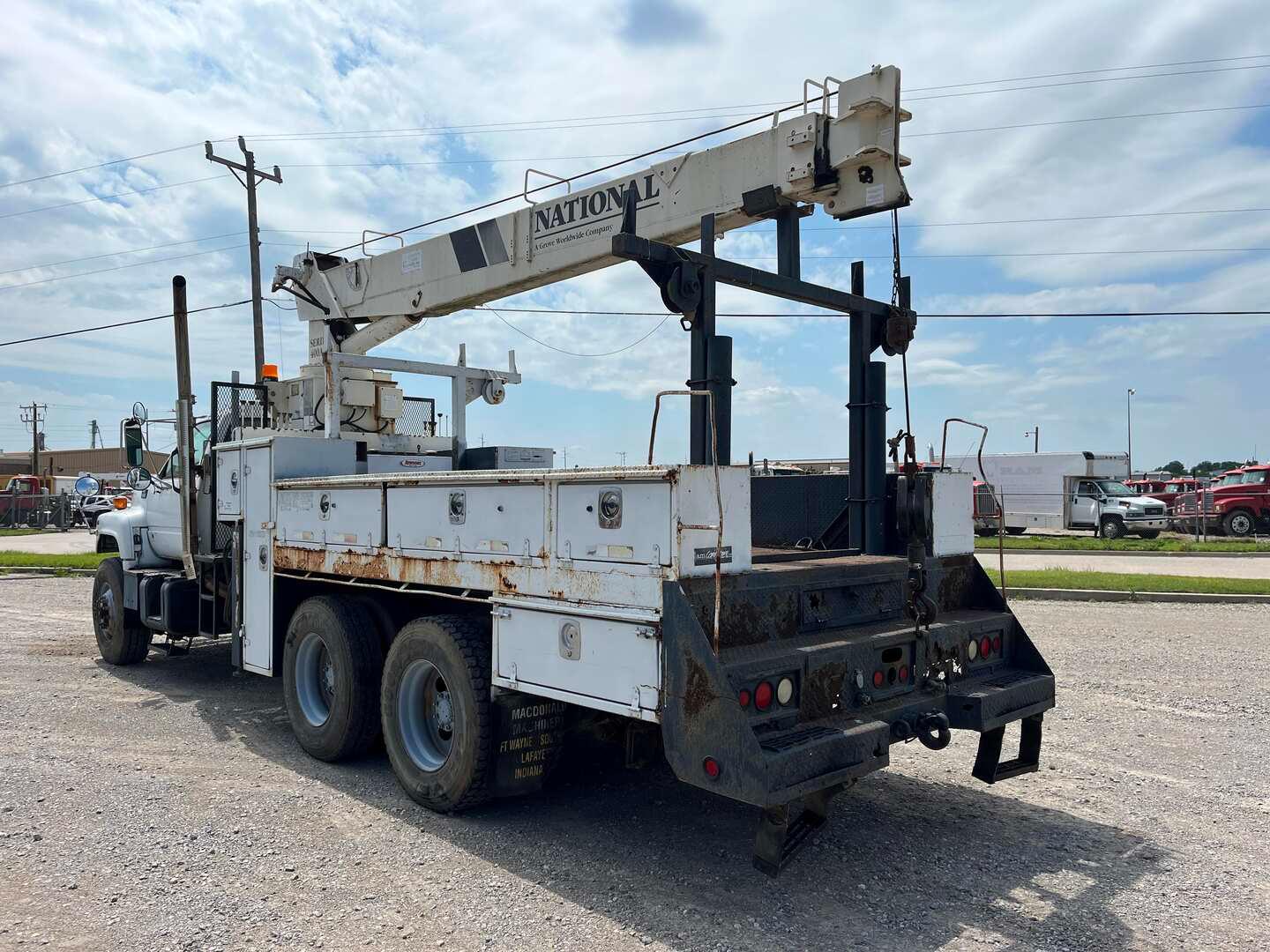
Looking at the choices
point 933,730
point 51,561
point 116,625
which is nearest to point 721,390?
point 933,730

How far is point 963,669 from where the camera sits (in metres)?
5.09

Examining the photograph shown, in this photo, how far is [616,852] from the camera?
4.64 meters

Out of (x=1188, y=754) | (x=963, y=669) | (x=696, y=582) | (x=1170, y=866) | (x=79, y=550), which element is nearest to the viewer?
(x=696, y=582)

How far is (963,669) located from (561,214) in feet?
14.9

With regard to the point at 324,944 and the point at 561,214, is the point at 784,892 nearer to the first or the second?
the point at 324,944

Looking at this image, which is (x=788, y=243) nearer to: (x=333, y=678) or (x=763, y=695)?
(x=763, y=695)

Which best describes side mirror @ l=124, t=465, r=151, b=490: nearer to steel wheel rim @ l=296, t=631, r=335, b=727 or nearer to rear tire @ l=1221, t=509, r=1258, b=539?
steel wheel rim @ l=296, t=631, r=335, b=727

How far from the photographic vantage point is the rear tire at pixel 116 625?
9133 millimetres

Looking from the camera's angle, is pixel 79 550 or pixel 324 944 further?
pixel 79 550

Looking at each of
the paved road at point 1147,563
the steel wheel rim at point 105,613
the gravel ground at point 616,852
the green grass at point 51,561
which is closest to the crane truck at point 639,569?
the gravel ground at point 616,852

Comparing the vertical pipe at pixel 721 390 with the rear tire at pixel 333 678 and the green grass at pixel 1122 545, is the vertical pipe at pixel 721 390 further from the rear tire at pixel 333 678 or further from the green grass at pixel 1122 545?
the green grass at pixel 1122 545

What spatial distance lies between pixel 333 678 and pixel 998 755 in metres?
3.92

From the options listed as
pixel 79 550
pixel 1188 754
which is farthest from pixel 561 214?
pixel 79 550

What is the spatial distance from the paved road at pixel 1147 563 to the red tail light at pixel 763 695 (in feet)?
42.9
